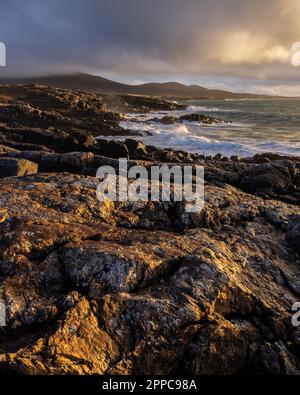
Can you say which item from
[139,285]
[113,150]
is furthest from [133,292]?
[113,150]

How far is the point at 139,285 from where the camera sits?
21.6 ft

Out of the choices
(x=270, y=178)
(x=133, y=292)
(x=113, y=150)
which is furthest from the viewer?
(x=113, y=150)

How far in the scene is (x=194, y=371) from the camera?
18.8 feet

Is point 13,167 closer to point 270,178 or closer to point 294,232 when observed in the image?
point 294,232

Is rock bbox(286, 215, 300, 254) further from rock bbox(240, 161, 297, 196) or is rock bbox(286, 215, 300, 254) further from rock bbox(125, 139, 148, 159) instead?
rock bbox(125, 139, 148, 159)

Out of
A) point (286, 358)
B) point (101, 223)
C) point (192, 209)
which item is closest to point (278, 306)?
point (286, 358)

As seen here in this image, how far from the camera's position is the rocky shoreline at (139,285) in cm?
559

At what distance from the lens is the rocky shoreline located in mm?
5586

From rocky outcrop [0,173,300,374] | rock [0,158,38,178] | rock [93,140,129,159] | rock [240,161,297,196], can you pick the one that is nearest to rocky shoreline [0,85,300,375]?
rocky outcrop [0,173,300,374]

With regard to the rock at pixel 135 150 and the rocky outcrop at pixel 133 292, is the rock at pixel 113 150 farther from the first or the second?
the rocky outcrop at pixel 133 292

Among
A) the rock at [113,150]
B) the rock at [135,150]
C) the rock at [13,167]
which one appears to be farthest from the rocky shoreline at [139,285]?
the rock at [135,150]

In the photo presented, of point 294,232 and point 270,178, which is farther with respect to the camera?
point 270,178

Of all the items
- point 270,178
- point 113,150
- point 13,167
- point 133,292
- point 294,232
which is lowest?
point 133,292
